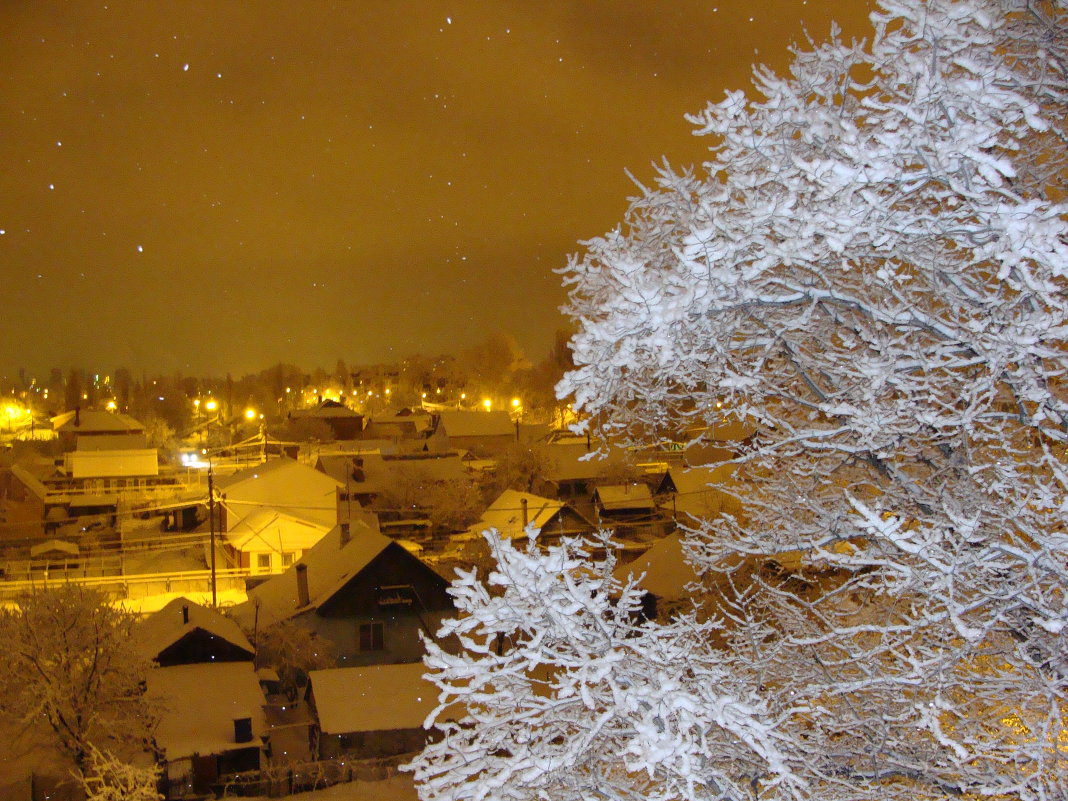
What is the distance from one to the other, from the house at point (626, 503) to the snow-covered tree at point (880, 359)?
33555 mm

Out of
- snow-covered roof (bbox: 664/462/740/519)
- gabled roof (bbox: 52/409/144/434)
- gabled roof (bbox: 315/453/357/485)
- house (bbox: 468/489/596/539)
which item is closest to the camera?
snow-covered roof (bbox: 664/462/740/519)

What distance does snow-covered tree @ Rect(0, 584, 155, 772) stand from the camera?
51.1ft

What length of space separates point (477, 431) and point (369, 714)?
44.0m

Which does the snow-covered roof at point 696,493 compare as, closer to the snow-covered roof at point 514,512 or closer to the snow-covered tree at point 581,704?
the snow-covered roof at point 514,512

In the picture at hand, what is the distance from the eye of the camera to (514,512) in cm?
3459

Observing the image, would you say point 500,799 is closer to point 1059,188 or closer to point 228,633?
point 1059,188

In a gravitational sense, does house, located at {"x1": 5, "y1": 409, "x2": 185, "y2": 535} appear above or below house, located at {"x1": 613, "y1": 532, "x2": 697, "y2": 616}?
above

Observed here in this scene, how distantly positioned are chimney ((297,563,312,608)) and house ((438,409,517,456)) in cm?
3457

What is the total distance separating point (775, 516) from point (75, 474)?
49.8 m

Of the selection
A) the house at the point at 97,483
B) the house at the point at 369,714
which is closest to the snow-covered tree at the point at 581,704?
the house at the point at 369,714

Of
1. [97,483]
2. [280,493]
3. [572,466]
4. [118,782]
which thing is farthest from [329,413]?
[118,782]

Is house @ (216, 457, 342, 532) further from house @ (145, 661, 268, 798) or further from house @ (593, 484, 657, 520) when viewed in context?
house @ (145, 661, 268, 798)

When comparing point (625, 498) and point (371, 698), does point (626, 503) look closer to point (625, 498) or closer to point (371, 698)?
point (625, 498)

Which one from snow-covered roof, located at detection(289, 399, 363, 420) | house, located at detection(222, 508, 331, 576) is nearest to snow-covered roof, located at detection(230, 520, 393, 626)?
house, located at detection(222, 508, 331, 576)
